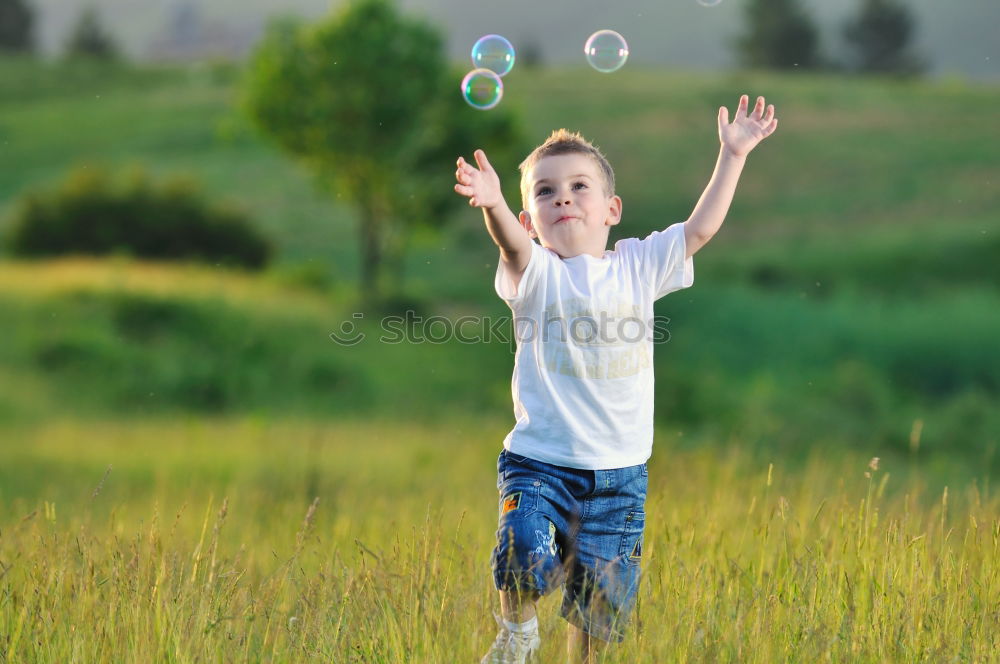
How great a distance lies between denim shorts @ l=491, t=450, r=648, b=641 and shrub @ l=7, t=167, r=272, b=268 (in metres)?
32.2

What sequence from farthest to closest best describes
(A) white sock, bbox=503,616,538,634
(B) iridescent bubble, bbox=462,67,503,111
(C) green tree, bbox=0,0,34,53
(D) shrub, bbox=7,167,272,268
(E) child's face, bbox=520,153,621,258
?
(C) green tree, bbox=0,0,34,53 < (D) shrub, bbox=7,167,272,268 < (B) iridescent bubble, bbox=462,67,503,111 < (E) child's face, bbox=520,153,621,258 < (A) white sock, bbox=503,616,538,634

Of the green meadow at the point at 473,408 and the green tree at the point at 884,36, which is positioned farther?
the green tree at the point at 884,36

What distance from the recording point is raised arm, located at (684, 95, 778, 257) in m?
4.16

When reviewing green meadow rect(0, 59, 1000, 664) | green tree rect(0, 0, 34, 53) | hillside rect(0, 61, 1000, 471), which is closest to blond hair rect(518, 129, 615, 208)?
green meadow rect(0, 59, 1000, 664)

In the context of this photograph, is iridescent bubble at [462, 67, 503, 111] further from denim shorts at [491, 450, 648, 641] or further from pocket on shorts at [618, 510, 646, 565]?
pocket on shorts at [618, 510, 646, 565]

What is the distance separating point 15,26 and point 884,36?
60.2 meters

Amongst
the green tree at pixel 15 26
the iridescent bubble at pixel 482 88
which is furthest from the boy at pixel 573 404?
the green tree at pixel 15 26

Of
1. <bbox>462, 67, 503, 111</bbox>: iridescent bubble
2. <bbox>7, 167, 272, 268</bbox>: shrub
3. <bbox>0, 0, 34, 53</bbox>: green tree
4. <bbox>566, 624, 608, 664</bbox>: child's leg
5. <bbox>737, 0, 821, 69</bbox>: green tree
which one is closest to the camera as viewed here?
<bbox>566, 624, 608, 664</bbox>: child's leg

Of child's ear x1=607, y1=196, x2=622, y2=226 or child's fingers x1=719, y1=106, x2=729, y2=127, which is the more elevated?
child's fingers x1=719, y1=106, x2=729, y2=127

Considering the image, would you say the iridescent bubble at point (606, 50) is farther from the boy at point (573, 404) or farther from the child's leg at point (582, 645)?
the child's leg at point (582, 645)

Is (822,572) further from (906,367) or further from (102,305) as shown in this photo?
(102,305)

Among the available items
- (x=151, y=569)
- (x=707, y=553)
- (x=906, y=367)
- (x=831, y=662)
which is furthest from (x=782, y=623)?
(x=906, y=367)

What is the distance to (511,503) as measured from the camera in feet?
12.3

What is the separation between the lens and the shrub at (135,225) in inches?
1387
